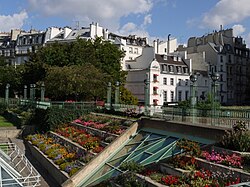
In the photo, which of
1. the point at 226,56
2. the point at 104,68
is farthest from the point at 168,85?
the point at 226,56

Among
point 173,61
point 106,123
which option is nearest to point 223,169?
point 106,123

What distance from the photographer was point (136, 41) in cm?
6788

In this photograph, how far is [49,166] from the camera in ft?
59.3

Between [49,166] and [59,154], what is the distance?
35.7 inches

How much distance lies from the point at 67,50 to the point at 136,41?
82.0 feet

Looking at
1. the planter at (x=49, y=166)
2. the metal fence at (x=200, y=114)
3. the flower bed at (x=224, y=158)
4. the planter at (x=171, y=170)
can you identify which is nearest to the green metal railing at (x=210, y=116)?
the metal fence at (x=200, y=114)

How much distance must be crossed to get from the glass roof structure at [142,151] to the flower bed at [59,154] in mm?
1506

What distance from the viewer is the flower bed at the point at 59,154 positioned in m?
16.1

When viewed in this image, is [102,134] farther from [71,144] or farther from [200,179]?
[200,179]

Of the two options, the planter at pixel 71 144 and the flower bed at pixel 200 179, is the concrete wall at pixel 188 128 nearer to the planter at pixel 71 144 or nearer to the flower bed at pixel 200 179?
the flower bed at pixel 200 179

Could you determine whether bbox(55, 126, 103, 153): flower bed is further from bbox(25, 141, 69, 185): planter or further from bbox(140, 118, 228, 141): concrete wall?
bbox(140, 118, 228, 141): concrete wall

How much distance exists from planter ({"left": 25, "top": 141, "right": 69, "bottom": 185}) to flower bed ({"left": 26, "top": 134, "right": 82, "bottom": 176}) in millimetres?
201

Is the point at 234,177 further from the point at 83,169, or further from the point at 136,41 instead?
the point at 136,41

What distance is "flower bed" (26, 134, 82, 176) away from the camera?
16.1 m
